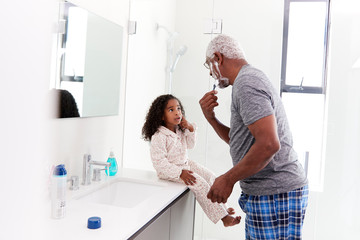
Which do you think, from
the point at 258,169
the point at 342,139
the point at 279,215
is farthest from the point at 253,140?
the point at 342,139

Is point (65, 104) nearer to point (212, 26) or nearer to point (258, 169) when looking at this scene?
point (258, 169)

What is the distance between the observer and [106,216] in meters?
1.09

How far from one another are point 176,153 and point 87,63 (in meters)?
0.61

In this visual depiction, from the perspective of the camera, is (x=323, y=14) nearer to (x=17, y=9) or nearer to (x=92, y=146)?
(x=92, y=146)

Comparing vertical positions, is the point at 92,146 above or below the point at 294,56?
below

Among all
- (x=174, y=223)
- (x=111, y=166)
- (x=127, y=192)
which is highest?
(x=111, y=166)

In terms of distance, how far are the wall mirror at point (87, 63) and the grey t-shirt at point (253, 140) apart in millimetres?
678

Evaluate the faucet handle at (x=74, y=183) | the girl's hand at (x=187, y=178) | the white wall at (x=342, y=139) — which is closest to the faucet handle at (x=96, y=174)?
the faucet handle at (x=74, y=183)

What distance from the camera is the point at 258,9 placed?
81.3 inches

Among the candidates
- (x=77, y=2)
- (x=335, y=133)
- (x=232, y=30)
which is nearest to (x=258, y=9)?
(x=232, y=30)

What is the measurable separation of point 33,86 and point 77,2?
4.34ft

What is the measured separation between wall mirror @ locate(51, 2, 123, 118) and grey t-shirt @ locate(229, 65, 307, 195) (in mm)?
678

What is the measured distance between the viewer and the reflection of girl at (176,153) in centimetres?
161

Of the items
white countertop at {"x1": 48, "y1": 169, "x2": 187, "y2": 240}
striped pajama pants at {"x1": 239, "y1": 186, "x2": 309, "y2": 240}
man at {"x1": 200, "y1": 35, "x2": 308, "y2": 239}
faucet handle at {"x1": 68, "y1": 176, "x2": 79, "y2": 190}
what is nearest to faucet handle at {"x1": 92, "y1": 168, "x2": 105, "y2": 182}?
white countertop at {"x1": 48, "y1": 169, "x2": 187, "y2": 240}
